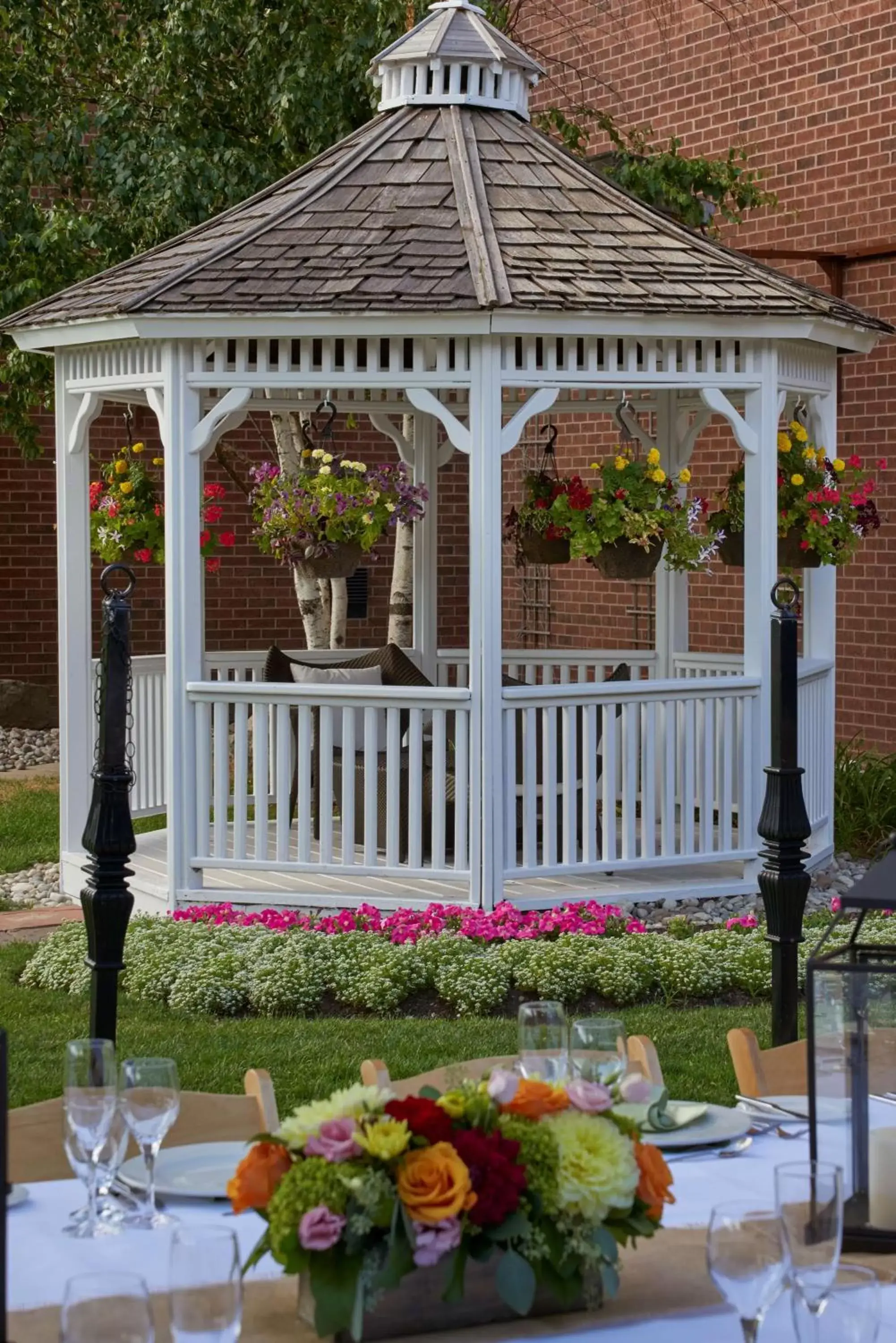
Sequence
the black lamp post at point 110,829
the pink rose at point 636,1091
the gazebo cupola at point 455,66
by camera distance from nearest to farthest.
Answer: the pink rose at point 636,1091 → the black lamp post at point 110,829 → the gazebo cupola at point 455,66

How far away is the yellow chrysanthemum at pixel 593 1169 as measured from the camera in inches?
96.4

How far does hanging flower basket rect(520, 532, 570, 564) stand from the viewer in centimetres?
1027

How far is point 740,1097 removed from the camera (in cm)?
356

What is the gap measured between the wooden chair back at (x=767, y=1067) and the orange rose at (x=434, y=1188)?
4.61 feet

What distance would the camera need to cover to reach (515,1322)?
2.57 metres

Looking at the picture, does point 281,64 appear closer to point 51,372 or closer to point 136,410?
point 51,372

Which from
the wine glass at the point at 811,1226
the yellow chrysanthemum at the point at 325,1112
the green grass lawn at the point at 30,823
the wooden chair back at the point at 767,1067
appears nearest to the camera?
the wine glass at the point at 811,1226

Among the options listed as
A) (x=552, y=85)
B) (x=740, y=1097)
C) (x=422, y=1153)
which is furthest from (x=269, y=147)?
(x=422, y=1153)

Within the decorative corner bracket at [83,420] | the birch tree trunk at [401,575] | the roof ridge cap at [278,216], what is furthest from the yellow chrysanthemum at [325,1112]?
the birch tree trunk at [401,575]

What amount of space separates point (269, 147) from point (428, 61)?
8.56ft

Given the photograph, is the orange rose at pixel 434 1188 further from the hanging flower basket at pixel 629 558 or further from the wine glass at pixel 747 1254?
the hanging flower basket at pixel 629 558

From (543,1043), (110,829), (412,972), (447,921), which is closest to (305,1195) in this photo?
(543,1043)

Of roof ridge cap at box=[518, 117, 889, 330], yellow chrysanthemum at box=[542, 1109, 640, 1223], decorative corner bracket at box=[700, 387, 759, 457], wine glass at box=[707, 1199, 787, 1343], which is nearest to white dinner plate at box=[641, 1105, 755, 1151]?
yellow chrysanthemum at box=[542, 1109, 640, 1223]

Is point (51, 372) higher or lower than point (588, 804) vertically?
higher
